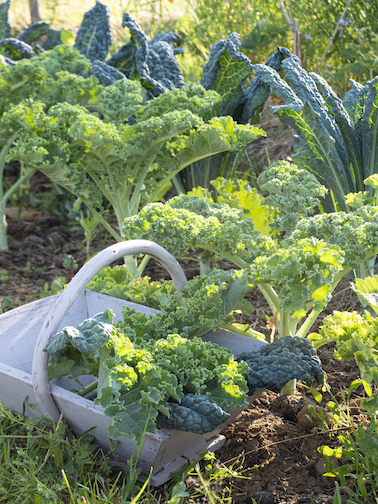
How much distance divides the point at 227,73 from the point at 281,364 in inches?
83.9

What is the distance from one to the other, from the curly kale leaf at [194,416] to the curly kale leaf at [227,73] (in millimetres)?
2209

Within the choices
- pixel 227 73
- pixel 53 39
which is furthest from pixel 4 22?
pixel 227 73

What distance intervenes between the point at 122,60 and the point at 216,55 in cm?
107

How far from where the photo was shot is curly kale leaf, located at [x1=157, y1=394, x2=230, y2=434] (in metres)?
1.31

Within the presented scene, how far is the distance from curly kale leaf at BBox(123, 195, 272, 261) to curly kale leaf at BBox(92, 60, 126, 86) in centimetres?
181

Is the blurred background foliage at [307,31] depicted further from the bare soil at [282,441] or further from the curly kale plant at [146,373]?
the curly kale plant at [146,373]

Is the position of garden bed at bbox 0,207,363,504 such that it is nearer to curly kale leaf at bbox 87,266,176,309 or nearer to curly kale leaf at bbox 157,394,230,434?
curly kale leaf at bbox 157,394,230,434

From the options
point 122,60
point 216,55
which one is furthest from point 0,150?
point 216,55

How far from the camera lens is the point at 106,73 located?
3.35m

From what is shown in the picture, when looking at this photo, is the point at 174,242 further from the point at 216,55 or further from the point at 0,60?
the point at 0,60

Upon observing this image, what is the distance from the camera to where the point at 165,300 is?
1.88 meters

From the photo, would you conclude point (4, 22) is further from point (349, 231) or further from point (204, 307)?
point (349, 231)

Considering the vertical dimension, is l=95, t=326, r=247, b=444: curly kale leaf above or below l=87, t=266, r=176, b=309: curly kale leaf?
above

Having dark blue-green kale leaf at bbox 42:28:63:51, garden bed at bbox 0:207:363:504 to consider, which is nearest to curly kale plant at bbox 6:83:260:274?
garden bed at bbox 0:207:363:504
